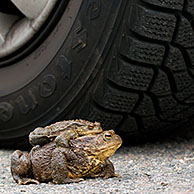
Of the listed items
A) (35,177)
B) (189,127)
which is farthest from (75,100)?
(189,127)

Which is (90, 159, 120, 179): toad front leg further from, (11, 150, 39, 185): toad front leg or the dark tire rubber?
the dark tire rubber

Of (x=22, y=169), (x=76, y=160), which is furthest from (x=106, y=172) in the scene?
(x=22, y=169)

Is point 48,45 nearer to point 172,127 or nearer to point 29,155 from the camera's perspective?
point 29,155

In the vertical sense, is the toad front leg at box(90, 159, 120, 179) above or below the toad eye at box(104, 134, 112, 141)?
below

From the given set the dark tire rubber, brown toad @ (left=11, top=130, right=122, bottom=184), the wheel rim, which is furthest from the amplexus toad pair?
the wheel rim

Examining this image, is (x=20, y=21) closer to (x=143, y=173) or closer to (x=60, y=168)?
(x=60, y=168)

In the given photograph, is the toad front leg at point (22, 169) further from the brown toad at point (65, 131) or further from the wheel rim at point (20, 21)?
the wheel rim at point (20, 21)

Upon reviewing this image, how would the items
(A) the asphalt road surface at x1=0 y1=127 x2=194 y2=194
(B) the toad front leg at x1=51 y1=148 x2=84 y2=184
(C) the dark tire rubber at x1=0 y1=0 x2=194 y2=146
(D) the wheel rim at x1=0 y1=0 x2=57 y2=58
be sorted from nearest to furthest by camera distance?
(A) the asphalt road surface at x1=0 y1=127 x2=194 y2=194, (B) the toad front leg at x1=51 y1=148 x2=84 y2=184, (C) the dark tire rubber at x1=0 y1=0 x2=194 y2=146, (D) the wheel rim at x1=0 y1=0 x2=57 y2=58
